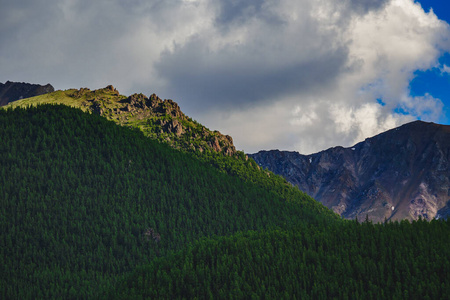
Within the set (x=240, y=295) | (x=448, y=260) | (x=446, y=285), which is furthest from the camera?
(x=240, y=295)

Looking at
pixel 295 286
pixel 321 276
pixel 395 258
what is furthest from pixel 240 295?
pixel 395 258

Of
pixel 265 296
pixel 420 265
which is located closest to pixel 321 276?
pixel 265 296

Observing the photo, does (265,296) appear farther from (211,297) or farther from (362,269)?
(362,269)

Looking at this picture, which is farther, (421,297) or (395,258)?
(395,258)

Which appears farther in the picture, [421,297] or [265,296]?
[265,296]

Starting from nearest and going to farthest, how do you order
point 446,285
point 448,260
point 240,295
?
point 446,285 → point 448,260 → point 240,295

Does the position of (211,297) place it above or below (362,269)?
below

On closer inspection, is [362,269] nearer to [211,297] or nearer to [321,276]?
[321,276]

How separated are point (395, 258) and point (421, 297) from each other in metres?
31.2

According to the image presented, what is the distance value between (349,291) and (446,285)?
1459 inches

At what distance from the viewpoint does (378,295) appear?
17025cm

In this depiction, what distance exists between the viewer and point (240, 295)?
19462 cm

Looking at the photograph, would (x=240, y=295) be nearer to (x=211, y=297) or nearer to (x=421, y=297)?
(x=211, y=297)

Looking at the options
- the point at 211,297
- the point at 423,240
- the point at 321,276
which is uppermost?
the point at 423,240
